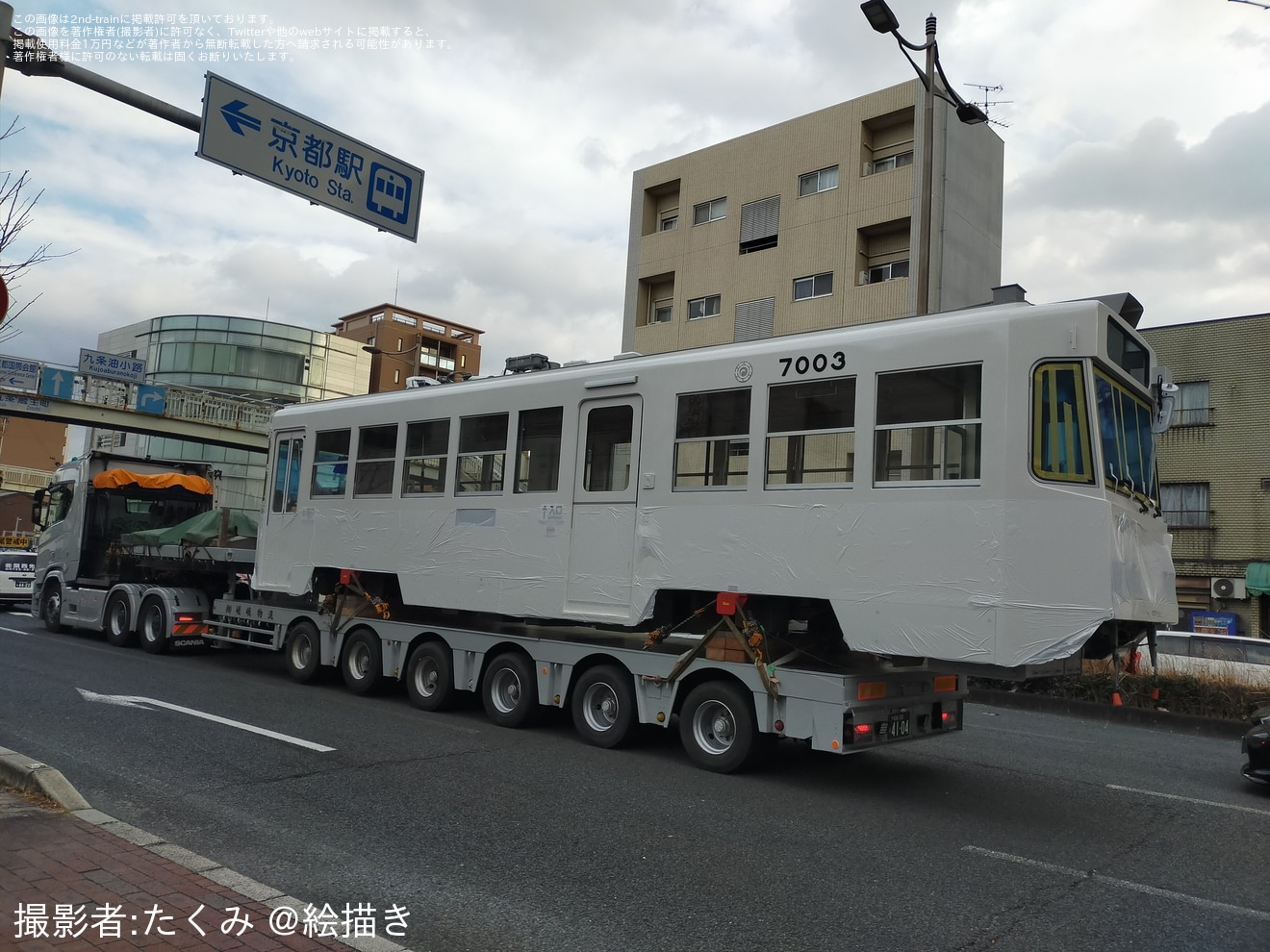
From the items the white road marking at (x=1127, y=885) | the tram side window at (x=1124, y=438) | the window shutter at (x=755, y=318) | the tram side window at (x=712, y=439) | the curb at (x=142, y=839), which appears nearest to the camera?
the curb at (x=142, y=839)

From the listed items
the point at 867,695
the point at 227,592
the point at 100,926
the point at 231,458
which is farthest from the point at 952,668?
the point at 231,458

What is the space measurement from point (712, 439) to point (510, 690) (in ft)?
12.3

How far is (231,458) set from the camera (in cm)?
5591

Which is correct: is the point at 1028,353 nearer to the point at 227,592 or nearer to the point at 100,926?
the point at 100,926

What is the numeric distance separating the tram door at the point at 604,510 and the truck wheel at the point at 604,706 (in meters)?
0.63

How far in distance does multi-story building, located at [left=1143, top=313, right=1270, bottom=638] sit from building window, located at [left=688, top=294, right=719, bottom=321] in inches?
539

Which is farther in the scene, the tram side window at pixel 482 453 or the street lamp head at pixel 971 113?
the street lamp head at pixel 971 113

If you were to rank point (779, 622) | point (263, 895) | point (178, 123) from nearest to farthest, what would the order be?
1. point (263, 895)
2. point (178, 123)
3. point (779, 622)

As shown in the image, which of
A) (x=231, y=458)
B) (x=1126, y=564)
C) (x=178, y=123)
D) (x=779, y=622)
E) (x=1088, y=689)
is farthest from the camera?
(x=231, y=458)

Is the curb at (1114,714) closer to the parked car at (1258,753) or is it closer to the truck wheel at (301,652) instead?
the parked car at (1258,753)

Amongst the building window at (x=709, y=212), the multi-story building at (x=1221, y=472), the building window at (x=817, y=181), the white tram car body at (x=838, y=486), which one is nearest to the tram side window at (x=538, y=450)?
the white tram car body at (x=838, y=486)

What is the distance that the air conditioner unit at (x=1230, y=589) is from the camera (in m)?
26.5

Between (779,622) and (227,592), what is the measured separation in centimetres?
1049

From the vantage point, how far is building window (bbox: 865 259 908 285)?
27475 mm
